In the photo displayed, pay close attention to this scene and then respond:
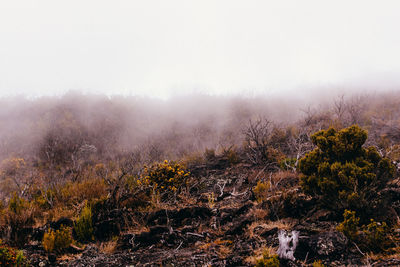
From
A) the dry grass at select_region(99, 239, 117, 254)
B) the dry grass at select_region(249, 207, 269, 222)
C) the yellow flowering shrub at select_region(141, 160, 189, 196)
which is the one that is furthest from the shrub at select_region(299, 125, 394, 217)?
the dry grass at select_region(99, 239, 117, 254)

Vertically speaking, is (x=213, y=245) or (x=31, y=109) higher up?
(x=31, y=109)

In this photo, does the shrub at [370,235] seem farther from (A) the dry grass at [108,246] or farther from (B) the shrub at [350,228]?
(A) the dry grass at [108,246]

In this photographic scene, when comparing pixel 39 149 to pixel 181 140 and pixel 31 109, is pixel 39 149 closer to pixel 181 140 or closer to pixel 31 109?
pixel 31 109

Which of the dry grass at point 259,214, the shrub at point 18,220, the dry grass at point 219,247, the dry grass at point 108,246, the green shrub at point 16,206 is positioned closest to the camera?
the dry grass at point 219,247

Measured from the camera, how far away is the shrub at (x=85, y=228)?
532cm

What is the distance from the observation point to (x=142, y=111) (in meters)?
26.6

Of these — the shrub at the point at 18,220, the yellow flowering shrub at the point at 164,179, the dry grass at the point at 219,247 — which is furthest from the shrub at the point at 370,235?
the shrub at the point at 18,220

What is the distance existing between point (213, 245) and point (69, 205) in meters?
4.97

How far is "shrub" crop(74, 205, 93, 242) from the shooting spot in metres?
5.32

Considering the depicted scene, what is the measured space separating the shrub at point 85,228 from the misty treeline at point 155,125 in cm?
768

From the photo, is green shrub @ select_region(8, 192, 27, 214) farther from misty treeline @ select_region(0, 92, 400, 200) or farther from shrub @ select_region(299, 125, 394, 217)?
shrub @ select_region(299, 125, 394, 217)

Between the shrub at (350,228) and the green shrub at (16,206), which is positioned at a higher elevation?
the shrub at (350,228)

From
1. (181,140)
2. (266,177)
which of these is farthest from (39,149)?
(266,177)

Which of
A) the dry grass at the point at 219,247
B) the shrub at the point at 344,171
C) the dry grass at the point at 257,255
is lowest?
the dry grass at the point at 219,247
